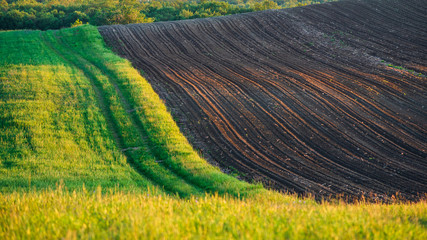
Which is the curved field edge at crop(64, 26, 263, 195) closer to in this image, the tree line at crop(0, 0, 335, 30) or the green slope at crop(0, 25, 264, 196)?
the green slope at crop(0, 25, 264, 196)

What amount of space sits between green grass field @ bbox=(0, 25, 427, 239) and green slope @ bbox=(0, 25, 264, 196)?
5 centimetres

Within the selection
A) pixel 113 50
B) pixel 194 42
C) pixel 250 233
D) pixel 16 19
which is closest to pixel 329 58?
pixel 194 42

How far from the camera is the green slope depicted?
13.2m

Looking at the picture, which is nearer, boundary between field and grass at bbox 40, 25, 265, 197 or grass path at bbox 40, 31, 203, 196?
boundary between field and grass at bbox 40, 25, 265, 197

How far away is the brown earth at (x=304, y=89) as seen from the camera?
14789 millimetres

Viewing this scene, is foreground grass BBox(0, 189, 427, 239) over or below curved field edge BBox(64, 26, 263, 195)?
over

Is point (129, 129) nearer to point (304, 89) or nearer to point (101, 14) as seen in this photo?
point (304, 89)

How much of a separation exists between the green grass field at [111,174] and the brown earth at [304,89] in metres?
1.74

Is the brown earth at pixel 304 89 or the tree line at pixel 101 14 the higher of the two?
the tree line at pixel 101 14

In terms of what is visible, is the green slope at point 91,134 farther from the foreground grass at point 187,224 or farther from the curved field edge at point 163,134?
the foreground grass at point 187,224

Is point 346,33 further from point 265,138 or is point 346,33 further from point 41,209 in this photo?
point 41,209

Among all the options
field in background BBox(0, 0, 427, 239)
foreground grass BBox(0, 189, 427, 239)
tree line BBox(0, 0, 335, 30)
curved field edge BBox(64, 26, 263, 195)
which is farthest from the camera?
tree line BBox(0, 0, 335, 30)

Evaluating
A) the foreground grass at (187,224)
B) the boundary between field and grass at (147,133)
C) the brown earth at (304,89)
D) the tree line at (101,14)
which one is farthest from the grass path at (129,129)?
the tree line at (101,14)

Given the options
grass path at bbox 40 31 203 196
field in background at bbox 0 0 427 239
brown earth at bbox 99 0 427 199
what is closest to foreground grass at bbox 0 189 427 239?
field in background at bbox 0 0 427 239
